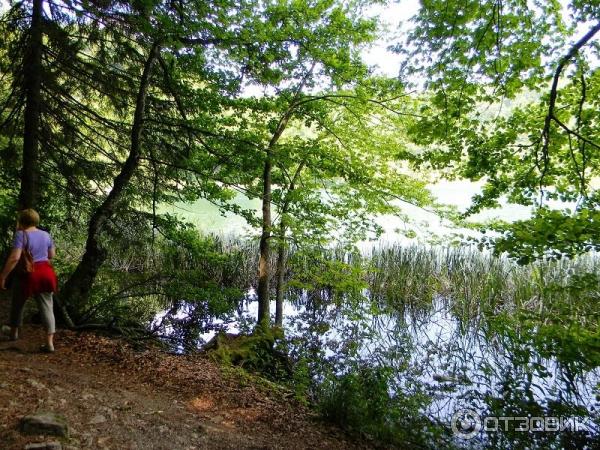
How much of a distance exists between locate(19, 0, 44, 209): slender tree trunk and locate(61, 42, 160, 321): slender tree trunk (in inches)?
29.2

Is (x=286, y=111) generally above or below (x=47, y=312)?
above

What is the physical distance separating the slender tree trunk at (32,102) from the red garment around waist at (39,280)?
4.23 feet

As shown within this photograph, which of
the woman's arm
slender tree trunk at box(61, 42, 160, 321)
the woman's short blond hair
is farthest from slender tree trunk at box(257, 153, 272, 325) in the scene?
the woman's arm

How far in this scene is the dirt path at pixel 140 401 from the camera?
243cm

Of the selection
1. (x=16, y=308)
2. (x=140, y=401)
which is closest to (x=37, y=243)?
(x=16, y=308)

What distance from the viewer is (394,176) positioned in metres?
6.40

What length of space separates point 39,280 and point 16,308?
0.42 m

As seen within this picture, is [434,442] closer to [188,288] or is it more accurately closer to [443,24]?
[188,288]

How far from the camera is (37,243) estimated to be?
3.45 meters

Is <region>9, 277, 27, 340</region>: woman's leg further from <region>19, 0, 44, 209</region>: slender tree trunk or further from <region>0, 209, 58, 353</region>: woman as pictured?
<region>19, 0, 44, 209</region>: slender tree trunk

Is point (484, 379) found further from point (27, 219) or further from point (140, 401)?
point (27, 219)

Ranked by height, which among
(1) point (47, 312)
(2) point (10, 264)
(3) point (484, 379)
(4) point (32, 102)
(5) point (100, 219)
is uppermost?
(4) point (32, 102)

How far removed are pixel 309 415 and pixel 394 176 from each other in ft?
12.9

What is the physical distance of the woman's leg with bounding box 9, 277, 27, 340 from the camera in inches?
143
